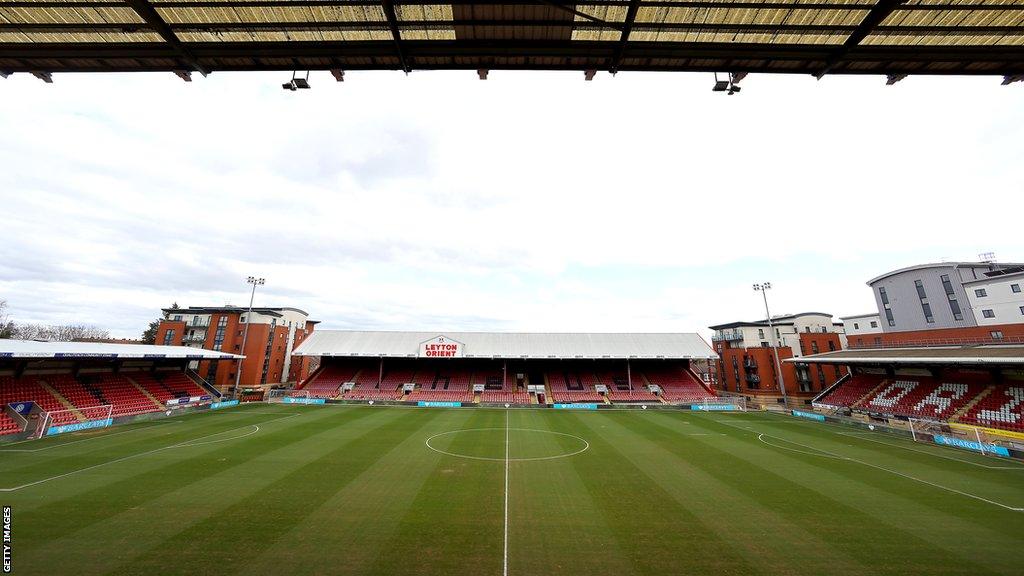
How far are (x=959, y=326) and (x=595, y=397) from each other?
131 ft

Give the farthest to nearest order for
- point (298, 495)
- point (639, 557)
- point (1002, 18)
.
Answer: point (298, 495)
point (639, 557)
point (1002, 18)

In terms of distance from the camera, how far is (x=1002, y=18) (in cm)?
637

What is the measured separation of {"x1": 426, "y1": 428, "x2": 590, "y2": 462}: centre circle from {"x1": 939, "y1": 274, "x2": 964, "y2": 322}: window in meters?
48.3

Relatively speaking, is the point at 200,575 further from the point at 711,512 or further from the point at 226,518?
the point at 711,512

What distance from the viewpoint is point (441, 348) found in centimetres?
4422

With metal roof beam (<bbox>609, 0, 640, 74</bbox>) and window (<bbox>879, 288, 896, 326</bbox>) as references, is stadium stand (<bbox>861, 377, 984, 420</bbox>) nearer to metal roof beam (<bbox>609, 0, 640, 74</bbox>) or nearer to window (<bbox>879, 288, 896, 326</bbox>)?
window (<bbox>879, 288, 896, 326</bbox>)

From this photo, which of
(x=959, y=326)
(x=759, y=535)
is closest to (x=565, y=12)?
(x=759, y=535)

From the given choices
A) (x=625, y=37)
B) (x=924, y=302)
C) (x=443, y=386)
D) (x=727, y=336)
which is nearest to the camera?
(x=625, y=37)

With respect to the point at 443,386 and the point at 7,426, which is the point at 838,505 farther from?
the point at 7,426

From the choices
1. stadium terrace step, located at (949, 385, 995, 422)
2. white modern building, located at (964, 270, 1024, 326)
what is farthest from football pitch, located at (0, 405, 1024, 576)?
white modern building, located at (964, 270, 1024, 326)

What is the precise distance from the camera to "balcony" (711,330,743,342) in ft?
199

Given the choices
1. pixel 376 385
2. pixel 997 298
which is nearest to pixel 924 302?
pixel 997 298

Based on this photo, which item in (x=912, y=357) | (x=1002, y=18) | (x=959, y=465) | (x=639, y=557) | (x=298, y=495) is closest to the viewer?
(x=1002, y=18)

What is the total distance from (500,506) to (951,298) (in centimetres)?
5760
